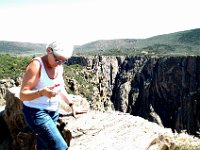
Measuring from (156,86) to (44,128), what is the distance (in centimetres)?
13899

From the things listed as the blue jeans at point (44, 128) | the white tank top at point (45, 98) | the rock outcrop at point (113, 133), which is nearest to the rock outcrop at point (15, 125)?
the rock outcrop at point (113, 133)

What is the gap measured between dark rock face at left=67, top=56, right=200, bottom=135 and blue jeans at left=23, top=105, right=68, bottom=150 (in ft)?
358

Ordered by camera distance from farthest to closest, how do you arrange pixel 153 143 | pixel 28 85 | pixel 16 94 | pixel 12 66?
pixel 12 66, pixel 16 94, pixel 153 143, pixel 28 85

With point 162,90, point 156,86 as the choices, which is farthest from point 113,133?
point 156,86

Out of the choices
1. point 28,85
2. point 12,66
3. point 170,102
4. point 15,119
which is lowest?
point 170,102

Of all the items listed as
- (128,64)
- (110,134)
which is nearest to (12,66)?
(110,134)

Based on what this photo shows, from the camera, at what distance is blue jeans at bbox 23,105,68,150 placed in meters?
7.40

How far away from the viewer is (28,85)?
7023mm

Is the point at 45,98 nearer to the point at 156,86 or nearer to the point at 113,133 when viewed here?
the point at 113,133

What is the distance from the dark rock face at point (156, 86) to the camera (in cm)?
12262

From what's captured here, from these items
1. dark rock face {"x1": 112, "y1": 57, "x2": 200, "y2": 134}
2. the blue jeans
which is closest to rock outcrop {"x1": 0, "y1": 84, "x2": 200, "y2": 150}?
the blue jeans

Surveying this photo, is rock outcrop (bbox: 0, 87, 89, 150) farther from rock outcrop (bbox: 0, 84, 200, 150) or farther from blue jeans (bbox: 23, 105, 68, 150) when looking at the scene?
blue jeans (bbox: 23, 105, 68, 150)

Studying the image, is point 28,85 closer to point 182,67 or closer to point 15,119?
point 15,119

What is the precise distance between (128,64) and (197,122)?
158 feet
